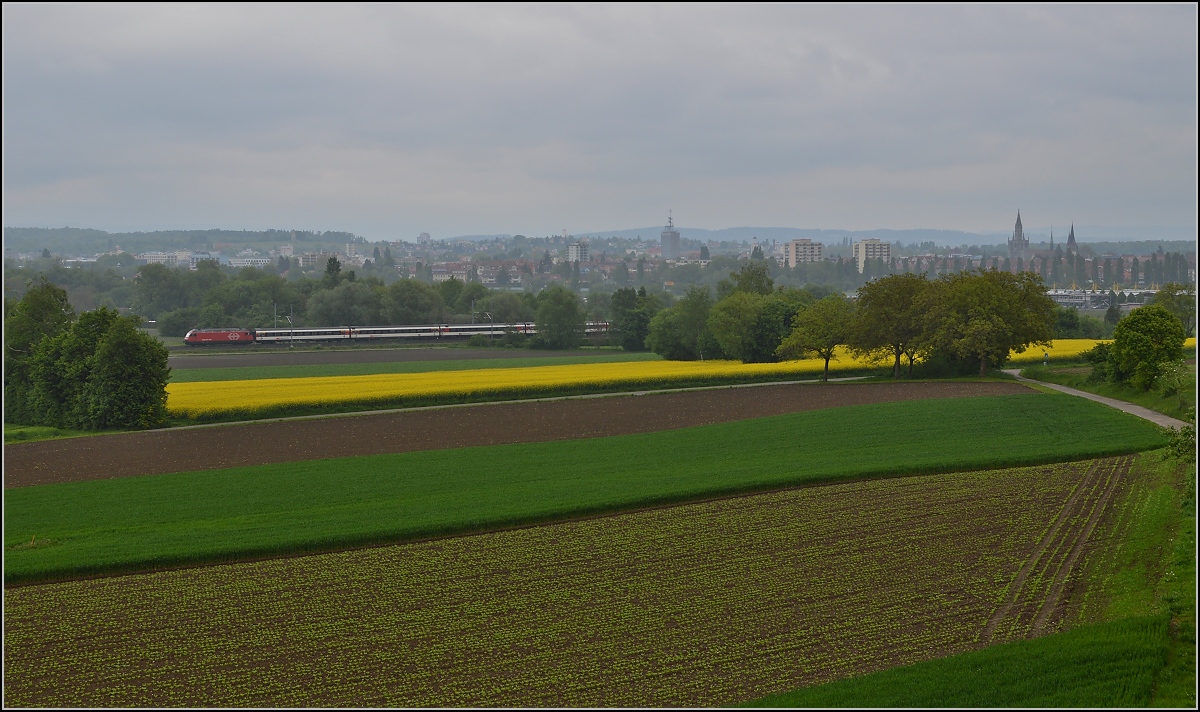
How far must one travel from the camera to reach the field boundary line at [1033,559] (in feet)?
55.2

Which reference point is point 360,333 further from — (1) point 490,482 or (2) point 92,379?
(1) point 490,482

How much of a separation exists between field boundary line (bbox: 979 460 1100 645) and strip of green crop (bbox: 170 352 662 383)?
4259cm

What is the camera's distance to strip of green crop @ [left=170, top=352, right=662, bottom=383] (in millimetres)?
62375

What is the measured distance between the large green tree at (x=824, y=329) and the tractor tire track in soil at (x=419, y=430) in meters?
5.63

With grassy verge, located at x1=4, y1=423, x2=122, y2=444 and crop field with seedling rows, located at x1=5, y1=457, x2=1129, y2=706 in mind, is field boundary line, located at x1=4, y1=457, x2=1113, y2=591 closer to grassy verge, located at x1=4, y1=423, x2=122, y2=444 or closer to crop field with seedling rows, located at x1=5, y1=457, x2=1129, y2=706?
crop field with seedling rows, located at x1=5, y1=457, x2=1129, y2=706

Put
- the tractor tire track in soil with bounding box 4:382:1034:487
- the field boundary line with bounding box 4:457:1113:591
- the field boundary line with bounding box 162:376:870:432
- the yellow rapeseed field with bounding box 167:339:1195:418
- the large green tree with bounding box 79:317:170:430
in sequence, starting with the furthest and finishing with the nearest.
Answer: the yellow rapeseed field with bounding box 167:339:1195:418
the field boundary line with bounding box 162:376:870:432
the large green tree with bounding box 79:317:170:430
the tractor tire track in soil with bounding box 4:382:1034:487
the field boundary line with bounding box 4:457:1113:591

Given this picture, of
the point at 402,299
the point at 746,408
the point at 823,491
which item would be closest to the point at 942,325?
the point at 746,408

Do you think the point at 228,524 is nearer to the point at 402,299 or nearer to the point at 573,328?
the point at 573,328

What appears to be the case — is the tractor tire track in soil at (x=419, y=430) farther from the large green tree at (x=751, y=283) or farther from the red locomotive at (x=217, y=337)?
the red locomotive at (x=217, y=337)

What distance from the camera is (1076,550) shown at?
2094 centimetres

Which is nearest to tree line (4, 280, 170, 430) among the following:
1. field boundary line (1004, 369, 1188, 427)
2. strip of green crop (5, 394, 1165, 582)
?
strip of green crop (5, 394, 1165, 582)

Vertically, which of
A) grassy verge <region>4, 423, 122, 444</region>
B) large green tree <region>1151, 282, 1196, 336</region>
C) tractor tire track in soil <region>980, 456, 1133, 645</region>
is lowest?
grassy verge <region>4, 423, 122, 444</region>

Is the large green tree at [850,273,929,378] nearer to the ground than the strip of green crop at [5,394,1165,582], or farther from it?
farther from it

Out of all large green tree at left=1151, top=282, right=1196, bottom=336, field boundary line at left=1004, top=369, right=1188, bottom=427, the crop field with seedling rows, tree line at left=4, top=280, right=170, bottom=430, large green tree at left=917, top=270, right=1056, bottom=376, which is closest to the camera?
the crop field with seedling rows
